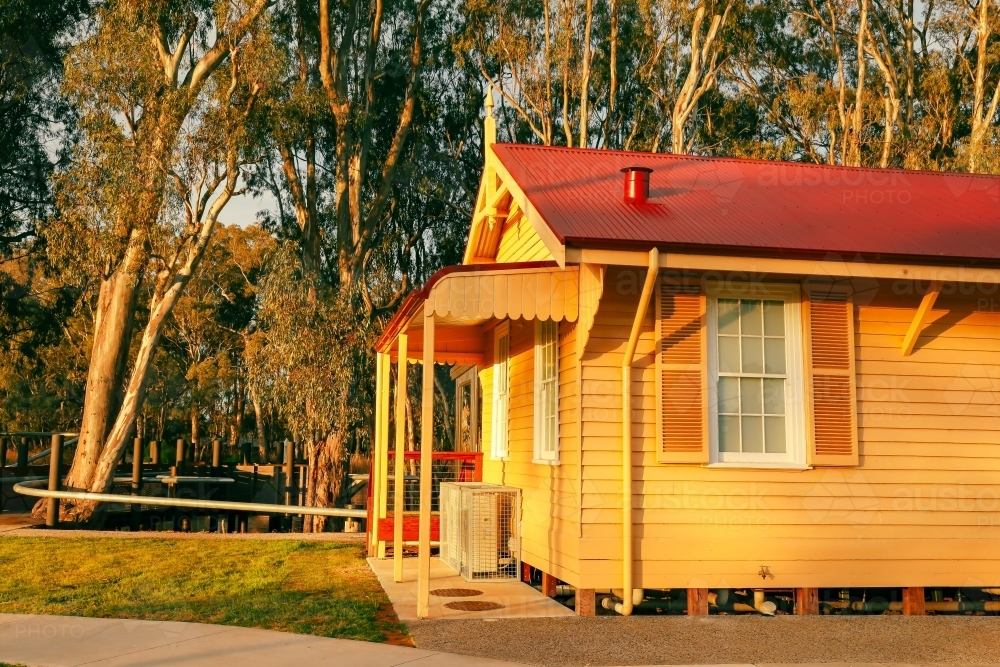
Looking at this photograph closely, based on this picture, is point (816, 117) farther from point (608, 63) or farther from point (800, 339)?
point (800, 339)

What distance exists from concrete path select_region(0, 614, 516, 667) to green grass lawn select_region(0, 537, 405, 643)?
403mm

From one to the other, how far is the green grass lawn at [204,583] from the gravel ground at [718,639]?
75 centimetres

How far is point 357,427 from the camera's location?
25.2 metres

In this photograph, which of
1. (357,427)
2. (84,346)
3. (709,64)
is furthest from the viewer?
(84,346)

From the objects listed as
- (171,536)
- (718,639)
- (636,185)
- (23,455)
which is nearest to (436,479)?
(171,536)

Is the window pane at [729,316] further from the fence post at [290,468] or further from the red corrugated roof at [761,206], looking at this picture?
the fence post at [290,468]

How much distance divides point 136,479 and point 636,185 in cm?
1648

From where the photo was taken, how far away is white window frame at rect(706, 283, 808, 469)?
9445mm

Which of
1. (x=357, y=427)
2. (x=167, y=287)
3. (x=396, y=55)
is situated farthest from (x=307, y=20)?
(x=357, y=427)

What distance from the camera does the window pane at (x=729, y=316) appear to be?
9655 mm

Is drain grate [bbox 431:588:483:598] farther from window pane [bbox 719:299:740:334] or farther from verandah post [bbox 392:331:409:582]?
window pane [bbox 719:299:740:334]

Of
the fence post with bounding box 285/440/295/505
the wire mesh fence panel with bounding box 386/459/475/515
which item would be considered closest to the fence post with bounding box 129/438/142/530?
the fence post with bounding box 285/440/295/505

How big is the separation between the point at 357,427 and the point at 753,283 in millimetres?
16770

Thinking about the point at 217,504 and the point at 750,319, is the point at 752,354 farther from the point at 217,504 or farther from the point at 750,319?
the point at 217,504
